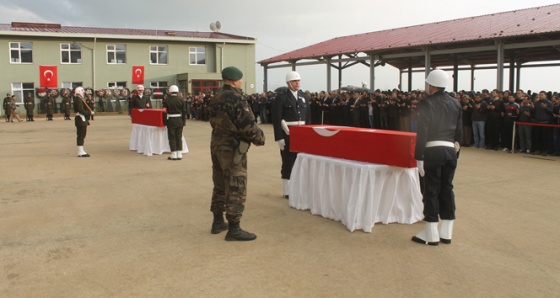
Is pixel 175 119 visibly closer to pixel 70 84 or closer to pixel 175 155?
pixel 175 155

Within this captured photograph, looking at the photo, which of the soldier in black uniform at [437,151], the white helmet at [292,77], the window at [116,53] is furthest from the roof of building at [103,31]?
the soldier in black uniform at [437,151]

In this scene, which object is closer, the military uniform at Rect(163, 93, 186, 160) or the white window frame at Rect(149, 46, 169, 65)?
the military uniform at Rect(163, 93, 186, 160)

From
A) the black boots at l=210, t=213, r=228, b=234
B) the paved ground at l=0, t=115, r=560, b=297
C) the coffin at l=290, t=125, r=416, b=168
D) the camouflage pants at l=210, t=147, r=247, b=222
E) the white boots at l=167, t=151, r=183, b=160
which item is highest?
the coffin at l=290, t=125, r=416, b=168

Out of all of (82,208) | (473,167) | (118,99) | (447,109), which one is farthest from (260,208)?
(118,99)

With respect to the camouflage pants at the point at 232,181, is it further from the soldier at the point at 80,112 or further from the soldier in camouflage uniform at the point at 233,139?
the soldier at the point at 80,112

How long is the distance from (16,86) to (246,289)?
38576 mm

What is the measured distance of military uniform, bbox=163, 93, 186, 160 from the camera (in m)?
11.5

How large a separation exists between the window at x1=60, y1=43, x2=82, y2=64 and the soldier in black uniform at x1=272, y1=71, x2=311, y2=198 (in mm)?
35838

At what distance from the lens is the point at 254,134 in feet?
17.0

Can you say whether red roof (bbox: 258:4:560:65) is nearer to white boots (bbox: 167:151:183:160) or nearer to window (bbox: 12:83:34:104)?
white boots (bbox: 167:151:183:160)

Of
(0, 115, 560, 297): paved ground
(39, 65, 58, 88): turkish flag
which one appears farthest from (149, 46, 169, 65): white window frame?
(0, 115, 560, 297): paved ground

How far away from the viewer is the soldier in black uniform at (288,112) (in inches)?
274

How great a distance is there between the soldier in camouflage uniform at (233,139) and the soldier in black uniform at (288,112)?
1.68 meters

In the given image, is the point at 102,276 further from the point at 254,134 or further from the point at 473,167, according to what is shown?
the point at 473,167
